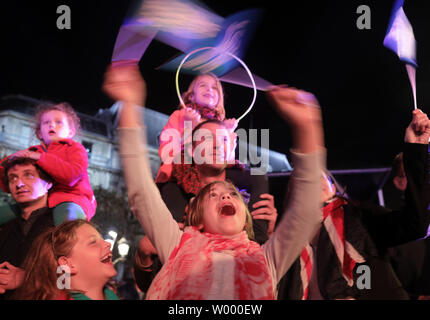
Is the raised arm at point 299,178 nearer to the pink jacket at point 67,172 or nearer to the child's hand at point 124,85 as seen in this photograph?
the child's hand at point 124,85

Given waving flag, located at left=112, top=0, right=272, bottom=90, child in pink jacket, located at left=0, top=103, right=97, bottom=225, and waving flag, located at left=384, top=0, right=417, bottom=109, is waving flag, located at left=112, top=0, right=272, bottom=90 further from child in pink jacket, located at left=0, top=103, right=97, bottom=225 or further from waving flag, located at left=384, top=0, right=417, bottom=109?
child in pink jacket, located at left=0, top=103, right=97, bottom=225

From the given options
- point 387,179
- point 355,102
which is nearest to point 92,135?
point 387,179

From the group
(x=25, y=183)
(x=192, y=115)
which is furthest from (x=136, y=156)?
(x=25, y=183)

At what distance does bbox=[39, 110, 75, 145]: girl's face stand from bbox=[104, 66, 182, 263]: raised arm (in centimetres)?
152

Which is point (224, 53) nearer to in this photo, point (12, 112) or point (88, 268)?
point (88, 268)

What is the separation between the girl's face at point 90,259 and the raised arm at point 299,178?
84 cm

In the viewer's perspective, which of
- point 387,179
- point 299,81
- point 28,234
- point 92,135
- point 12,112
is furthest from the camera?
point 92,135

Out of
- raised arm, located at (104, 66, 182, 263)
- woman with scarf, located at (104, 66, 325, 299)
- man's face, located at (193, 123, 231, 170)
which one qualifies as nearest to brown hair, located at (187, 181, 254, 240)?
woman with scarf, located at (104, 66, 325, 299)

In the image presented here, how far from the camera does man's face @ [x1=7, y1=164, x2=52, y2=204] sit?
276cm

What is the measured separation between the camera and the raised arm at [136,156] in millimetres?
1707

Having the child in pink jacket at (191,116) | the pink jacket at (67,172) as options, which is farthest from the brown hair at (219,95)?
the pink jacket at (67,172)

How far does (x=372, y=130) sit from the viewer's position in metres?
5.07

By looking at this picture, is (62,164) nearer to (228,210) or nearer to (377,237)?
(228,210)

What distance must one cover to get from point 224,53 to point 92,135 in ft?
56.3
